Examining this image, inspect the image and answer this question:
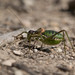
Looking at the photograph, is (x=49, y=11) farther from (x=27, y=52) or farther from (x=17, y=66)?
(x=17, y=66)

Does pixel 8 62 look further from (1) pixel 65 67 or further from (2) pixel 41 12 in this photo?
(2) pixel 41 12

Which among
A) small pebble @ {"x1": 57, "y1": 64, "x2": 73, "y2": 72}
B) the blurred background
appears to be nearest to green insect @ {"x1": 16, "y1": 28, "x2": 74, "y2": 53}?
small pebble @ {"x1": 57, "y1": 64, "x2": 73, "y2": 72}

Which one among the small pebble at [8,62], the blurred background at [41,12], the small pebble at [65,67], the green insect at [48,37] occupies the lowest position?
the small pebble at [65,67]

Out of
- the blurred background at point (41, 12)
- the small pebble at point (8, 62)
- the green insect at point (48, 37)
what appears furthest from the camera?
the blurred background at point (41, 12)

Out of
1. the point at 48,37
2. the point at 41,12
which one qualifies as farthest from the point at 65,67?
the point at 41,12

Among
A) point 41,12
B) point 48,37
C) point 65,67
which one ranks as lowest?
point 65,67

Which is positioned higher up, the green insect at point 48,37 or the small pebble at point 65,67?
the green insect at point 48,37

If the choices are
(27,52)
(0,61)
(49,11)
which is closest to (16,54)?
(27,52)

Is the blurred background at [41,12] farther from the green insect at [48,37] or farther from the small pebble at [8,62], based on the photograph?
the small pebble at [8,62]

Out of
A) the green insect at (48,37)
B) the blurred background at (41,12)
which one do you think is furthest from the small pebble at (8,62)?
the blurred background at (41,12)

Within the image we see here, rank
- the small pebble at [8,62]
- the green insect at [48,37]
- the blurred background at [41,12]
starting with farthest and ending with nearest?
the blurred background at [41,12], the green insect at [48,37], the small pebble at [8,62]

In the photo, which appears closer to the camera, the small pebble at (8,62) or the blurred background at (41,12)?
the small pebble at (8,62)

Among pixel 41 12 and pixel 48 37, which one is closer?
pixel 48 37
